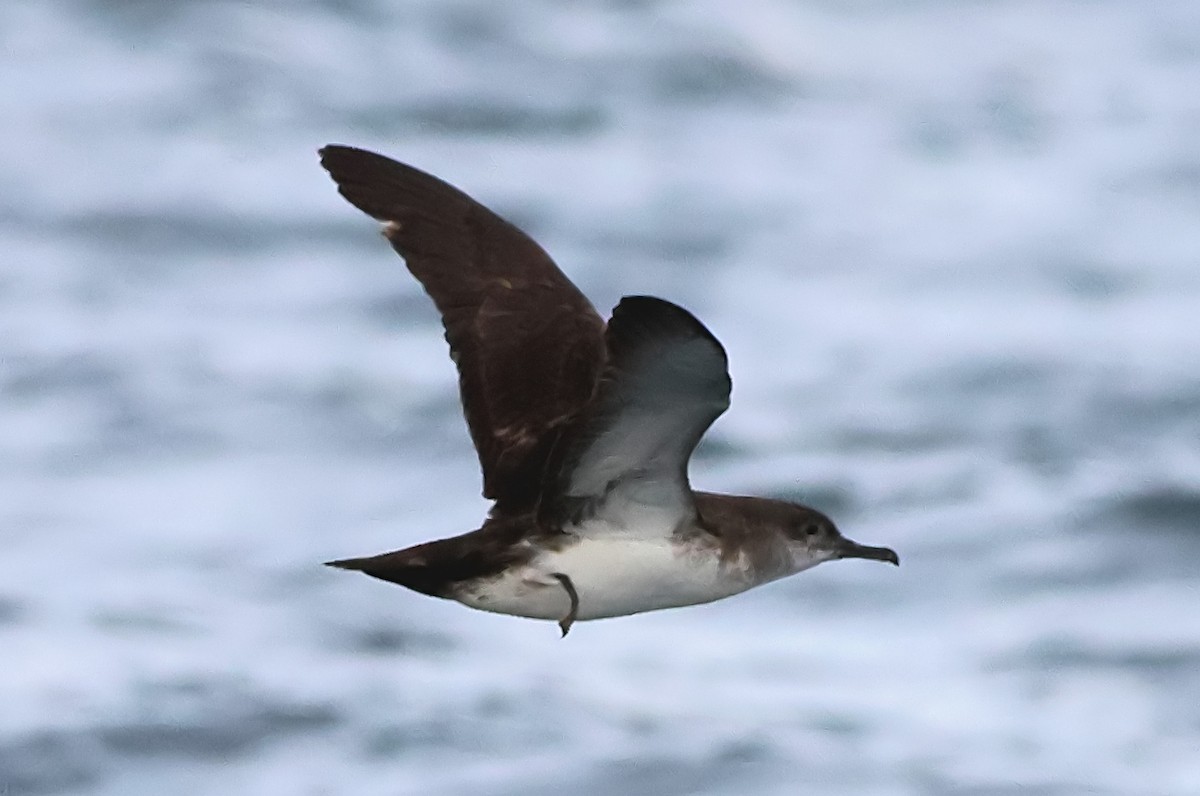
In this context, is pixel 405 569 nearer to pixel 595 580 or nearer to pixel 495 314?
pixel 595 580

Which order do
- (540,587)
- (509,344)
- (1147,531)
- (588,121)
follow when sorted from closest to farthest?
(540,587), (509,344), (1147,531), (588,121)

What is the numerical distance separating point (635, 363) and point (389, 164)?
262 centimetres

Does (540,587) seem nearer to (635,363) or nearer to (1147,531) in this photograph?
(635,363)

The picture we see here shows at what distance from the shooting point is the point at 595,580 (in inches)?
377

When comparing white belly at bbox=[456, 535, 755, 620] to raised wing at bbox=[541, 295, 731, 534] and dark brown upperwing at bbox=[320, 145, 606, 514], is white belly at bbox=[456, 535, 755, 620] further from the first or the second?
dark brown upperwing at bbox=[320, 145, 606, 514]

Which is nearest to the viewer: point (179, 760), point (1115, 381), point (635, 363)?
point (635, 363)

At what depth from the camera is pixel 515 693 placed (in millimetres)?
16781

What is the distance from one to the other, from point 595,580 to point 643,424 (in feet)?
2.17

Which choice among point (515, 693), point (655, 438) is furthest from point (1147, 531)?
point (655, 438)

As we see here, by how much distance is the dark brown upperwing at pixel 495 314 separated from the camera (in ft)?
33.1

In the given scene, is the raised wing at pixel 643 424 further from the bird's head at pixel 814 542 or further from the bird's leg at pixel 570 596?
the bird's head at pixel 814 542

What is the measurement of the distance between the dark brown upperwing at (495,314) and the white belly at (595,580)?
1.04 ft

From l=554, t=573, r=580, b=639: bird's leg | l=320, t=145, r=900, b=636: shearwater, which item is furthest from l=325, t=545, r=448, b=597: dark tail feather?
l=554, t=573, r=580, b=639: bird's leg

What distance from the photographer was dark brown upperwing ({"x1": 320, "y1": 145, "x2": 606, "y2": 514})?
1009 centimetres
